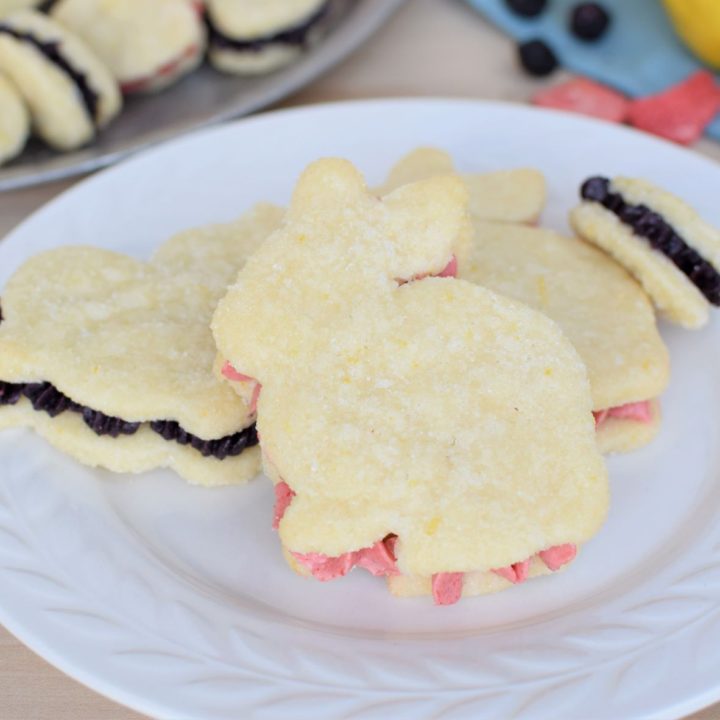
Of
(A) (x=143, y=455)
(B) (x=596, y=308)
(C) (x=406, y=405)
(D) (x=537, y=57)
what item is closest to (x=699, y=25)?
(D) (x=537, y=57)

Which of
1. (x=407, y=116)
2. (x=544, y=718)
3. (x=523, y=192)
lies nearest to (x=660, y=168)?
(x=523, y=192)

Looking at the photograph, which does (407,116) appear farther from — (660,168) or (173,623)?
(173,623)

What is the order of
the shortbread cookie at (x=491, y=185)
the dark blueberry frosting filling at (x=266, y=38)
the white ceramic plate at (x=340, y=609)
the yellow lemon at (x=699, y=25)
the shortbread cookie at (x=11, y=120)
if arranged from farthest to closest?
the dark blueberry frosting filling at (x=266, y=38) < the yellow lemon at (x=699, y=25) < the shortbread cookie at (x=11, y=120) < the shortbread cookie at (x=491, y=185) < the white ceramic plate at (x=340, y=609)

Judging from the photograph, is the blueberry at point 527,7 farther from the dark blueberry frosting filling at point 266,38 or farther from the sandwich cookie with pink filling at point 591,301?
the sandwich cookie with pink filling at point 591,301

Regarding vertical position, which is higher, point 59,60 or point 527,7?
point 59,60

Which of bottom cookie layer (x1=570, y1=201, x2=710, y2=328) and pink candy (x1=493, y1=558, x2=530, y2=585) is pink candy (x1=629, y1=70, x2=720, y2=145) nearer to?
bottom cookie layer (x1=570, y1=201, x2=710, y2=328)

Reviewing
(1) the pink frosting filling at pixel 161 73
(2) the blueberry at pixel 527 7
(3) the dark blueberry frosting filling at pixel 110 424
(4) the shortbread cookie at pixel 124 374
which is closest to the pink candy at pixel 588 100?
(2) the blueberry at pixel 527 7

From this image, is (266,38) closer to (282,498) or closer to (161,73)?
(161,73)
